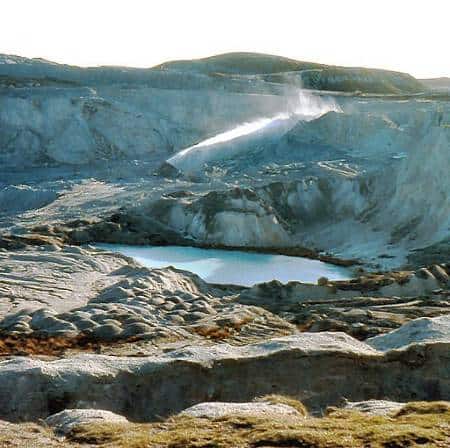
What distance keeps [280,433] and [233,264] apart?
75.0ft

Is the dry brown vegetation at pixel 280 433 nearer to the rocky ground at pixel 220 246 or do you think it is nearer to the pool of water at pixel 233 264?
the rocky ground at pixel 220 246

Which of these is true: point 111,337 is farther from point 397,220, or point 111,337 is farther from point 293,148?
point 293,148

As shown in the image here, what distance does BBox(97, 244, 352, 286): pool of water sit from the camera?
98.6ft

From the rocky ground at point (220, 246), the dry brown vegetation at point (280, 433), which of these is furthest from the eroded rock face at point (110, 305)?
the dry brown vegetation at point (280, 433)

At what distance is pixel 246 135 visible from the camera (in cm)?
5591

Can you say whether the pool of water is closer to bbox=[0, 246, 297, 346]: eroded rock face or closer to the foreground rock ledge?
bbox=[0, 246, 297, 346]: eroded rock face

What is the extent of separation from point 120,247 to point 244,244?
5.42 metres

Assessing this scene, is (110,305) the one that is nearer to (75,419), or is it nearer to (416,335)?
(416,335)

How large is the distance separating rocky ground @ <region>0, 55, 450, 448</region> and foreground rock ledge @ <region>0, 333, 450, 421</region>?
35 millimetres

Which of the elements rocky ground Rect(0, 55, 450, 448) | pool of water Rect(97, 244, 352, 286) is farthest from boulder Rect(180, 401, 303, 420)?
pool of water Rect(97, 244, 352, 286)

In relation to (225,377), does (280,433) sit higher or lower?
higher

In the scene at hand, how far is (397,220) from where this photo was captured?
3659cm

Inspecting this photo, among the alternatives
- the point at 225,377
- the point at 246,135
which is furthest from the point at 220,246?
the point at 225,377

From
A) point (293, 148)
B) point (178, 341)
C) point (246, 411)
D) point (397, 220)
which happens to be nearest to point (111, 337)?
point (178, 341)
